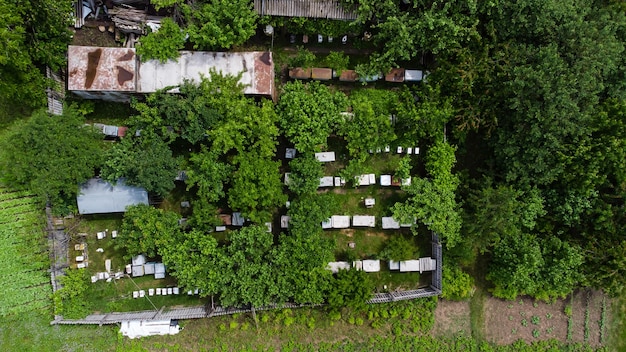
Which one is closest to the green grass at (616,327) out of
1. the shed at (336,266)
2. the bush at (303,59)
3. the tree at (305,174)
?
the shed at (336,266)

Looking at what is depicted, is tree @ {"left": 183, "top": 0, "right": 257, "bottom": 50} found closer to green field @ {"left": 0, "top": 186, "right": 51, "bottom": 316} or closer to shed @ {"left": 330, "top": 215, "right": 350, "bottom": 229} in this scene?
shed @ {"left": 330, "top": 215, "right": 350, "bottom": 229}

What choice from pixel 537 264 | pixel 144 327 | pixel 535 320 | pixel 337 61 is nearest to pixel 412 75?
pixel 337 61

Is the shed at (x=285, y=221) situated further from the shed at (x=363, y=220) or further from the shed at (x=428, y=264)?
the shed at (x=428, y=264)

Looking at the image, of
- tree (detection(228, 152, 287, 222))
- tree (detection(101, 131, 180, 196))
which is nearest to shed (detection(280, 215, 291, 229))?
tree (detection(228, 152, 287, 222))

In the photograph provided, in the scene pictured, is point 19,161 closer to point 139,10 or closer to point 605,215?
point 139,10

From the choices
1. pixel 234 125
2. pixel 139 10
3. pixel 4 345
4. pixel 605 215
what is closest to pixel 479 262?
pixel 605 215

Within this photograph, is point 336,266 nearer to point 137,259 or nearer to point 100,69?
point 137,259
